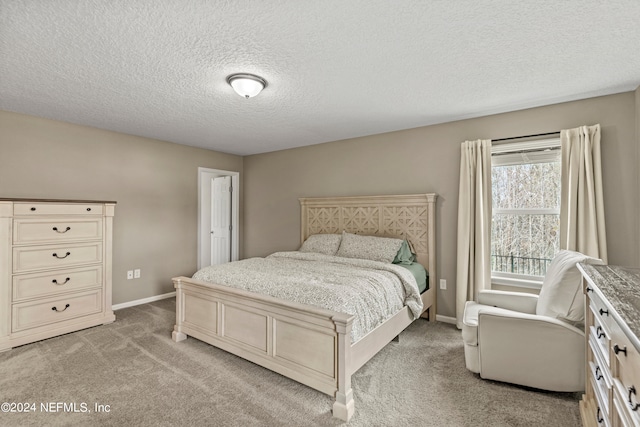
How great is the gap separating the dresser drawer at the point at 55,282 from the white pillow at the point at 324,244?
246cm

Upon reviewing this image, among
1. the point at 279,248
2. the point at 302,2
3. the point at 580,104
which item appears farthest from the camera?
the point at 279,248

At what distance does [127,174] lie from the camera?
159 inches

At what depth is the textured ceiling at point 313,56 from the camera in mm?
1602

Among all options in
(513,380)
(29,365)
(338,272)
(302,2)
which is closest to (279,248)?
(338,272)

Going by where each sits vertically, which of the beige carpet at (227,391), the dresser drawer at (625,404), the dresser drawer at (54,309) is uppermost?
the dresser drawer at (625,404)

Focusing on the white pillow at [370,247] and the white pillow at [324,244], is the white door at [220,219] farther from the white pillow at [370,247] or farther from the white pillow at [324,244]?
the white pillow at [370,247]

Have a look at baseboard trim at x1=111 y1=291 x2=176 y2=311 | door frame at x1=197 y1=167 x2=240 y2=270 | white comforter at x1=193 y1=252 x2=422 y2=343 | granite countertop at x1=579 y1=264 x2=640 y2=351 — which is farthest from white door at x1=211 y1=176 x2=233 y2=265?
granite countertop at x1=579 y1=264 x2=640 y2=351

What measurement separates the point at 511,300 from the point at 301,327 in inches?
73.5

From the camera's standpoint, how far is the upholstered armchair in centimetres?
195

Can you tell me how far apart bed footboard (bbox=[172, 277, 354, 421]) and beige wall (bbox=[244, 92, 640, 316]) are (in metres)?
2.13

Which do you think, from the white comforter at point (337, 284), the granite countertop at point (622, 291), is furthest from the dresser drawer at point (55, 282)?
the granite countertop at point (622, 291)

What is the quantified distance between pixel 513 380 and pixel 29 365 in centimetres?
376

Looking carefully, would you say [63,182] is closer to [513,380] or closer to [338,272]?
[338,272]

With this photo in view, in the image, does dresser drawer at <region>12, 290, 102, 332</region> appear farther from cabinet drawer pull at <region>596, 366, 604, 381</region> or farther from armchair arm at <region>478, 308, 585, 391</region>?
cabinet drawer pull at <region>596, 366, 604, 381</region>
